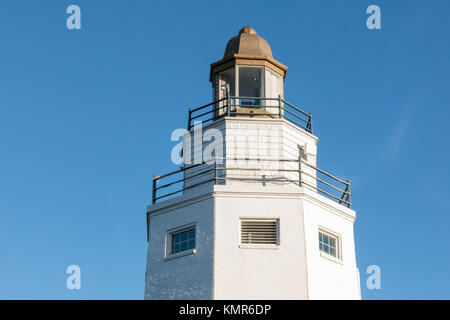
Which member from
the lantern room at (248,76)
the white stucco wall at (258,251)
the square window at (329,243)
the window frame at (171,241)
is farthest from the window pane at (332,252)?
the lantern room at (248,76)

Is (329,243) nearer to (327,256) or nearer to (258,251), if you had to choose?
(327,256)

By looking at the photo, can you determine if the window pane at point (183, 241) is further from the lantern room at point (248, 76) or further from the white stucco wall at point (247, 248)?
the lantern room at point (248, 76)

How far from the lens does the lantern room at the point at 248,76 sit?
29.7m

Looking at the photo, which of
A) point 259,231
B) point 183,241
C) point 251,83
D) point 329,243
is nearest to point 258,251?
point 259,231

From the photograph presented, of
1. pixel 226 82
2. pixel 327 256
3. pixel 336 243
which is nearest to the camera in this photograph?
pixel 327 256

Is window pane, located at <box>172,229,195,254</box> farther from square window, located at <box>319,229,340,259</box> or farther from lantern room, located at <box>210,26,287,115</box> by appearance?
lantern room, located at <box>210,26,287,115</box>

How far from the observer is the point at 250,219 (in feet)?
84.8

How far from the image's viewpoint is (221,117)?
29.1m

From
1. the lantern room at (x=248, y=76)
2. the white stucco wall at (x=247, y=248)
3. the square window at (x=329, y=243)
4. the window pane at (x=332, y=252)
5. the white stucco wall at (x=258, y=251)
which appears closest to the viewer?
the white stucco wall at (x=258, y=251)

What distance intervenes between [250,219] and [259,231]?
1.51ft

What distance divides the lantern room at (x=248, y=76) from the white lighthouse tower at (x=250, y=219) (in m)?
0.11

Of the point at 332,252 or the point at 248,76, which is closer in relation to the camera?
the point at 332,252
